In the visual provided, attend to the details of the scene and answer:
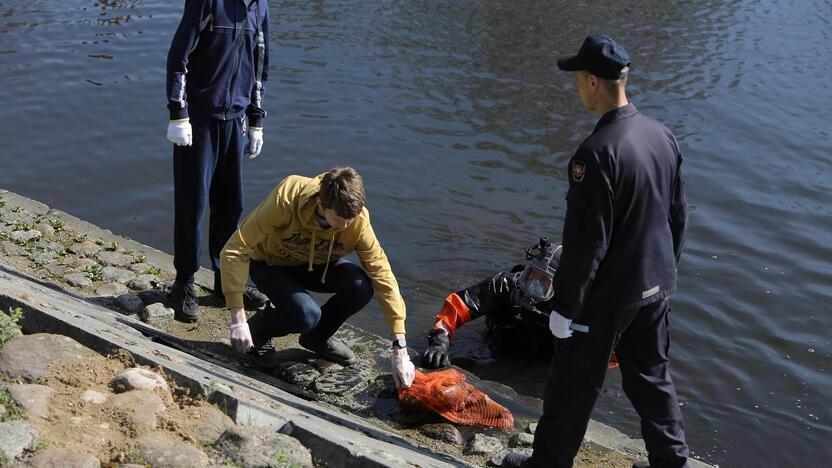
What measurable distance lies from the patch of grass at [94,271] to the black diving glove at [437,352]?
7.86ft

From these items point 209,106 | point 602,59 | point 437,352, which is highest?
point 602,59

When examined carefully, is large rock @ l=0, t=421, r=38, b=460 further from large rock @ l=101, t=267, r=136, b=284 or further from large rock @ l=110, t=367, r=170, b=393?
large rock @ l=101, t=267, r=136, b=284

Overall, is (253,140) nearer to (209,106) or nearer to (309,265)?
(209,106)

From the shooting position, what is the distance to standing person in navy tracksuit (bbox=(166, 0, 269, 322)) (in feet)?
18.4

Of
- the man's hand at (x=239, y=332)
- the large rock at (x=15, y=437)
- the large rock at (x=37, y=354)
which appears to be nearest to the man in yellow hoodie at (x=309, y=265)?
the man's hand at (x=239, y=332)

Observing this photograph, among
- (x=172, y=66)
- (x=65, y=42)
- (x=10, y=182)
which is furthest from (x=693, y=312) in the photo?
(x=65, y=42)

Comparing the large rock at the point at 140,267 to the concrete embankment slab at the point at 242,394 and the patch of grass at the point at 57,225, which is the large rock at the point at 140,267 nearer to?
the patch of grass at the point at 57,225

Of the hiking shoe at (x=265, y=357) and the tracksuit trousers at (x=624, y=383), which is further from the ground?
the tracksuit trousers at (x=624, y=383)

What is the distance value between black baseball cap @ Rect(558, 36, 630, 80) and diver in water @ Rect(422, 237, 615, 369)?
2.24 meters

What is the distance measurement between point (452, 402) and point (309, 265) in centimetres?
112

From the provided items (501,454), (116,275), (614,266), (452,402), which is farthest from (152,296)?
(614,266)

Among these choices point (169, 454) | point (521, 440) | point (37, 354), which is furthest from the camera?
point (521, 440)

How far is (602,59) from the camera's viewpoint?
386 cm

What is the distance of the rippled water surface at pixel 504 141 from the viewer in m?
6.92
